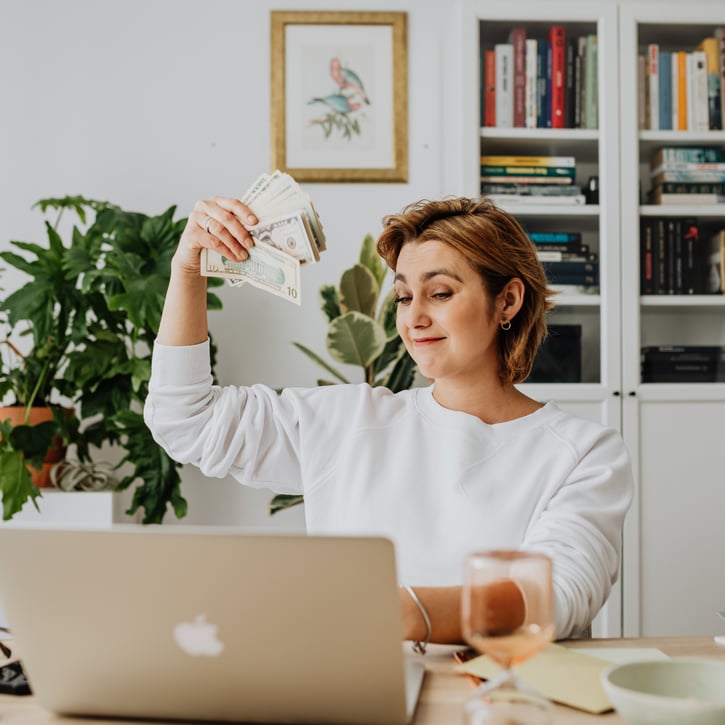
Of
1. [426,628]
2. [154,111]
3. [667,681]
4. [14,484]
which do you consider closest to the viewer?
[667,681]

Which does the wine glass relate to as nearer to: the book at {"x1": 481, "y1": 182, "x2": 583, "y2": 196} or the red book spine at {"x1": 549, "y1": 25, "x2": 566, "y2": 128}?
the book at {"x1": 481, "y1": 182, "x2": 583, "y2": 196}

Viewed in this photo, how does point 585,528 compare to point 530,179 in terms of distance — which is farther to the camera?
point 530,179

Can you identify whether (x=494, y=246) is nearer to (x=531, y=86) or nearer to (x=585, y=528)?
(x=585, y=528)

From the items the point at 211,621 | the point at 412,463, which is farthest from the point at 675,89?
the point at 211,621

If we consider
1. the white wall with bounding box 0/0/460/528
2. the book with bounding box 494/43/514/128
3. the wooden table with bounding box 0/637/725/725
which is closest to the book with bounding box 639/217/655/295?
the book with bounding box 494/43/514/128

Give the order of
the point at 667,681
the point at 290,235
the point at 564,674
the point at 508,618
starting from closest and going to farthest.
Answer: the point at 508,618 → the point at 667,681 → the point at 564,674 → the point at 290,235

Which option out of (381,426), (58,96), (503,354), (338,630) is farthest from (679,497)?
(58,96)

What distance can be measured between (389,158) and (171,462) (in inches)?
51.5

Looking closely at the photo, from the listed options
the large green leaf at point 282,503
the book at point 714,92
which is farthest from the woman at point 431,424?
the book at point 714,92

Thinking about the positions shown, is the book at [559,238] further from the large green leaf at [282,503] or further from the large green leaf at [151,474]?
the large green leaf at [151,474]

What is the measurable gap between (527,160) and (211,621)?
236cm

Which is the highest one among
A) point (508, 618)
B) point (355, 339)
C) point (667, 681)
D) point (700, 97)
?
point (700, 97)

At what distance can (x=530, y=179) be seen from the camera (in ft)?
9.26

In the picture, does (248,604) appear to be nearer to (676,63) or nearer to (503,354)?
(503,354)
